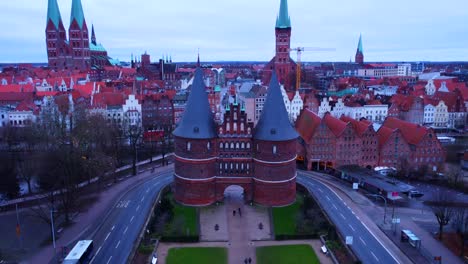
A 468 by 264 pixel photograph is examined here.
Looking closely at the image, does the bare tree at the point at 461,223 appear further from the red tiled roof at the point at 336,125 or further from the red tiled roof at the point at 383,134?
the red tiled roof at the point at 336,125

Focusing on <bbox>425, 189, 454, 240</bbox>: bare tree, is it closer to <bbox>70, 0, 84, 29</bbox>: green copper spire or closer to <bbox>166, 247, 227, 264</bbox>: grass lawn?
<bbox>166, 247, 227, 264</bbox>: grass lawn

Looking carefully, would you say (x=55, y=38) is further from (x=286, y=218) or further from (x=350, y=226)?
(x=350, y=226)

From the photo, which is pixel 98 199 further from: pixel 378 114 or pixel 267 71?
pixel 267 71

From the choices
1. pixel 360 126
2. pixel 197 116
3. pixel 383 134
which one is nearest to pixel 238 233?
pixel 197 116

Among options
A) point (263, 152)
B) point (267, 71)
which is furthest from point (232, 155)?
point (267, 71)

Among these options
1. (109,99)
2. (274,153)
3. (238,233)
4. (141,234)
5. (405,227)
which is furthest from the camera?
(109,99)

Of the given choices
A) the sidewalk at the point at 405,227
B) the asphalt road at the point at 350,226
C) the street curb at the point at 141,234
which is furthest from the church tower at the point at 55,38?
the sidewalk at the point at 405,227

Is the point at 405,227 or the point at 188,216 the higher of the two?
the point at 188,216
